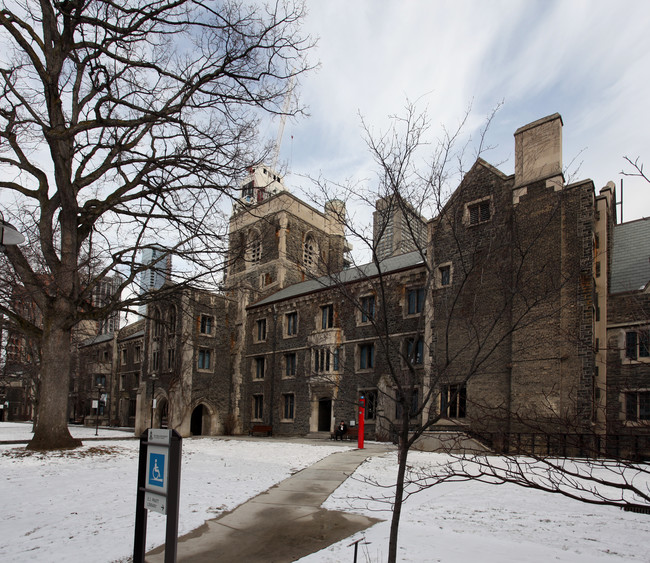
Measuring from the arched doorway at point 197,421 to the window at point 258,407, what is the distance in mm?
3720

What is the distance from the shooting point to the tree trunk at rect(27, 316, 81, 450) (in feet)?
51.3

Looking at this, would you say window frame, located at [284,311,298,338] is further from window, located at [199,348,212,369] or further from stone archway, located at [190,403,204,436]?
stone archway, located at [190,403,204,436]

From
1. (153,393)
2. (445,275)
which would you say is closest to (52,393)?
(445,275)

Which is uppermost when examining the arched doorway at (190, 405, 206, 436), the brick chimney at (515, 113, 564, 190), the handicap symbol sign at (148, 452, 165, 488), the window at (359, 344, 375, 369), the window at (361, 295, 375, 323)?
the brick chimney at (515, 113, 564, 190)

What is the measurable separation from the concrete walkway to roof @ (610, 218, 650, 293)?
55.7ft

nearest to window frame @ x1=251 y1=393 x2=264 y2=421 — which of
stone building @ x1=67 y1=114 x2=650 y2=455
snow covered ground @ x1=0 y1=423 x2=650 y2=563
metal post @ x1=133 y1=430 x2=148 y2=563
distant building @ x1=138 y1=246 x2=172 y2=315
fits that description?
stone building @ x1=67 y1=114 x2=650 y2=455

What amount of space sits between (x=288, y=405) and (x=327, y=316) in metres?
6.36

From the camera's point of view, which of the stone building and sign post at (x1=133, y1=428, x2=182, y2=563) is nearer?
sign post at (x1=133, y1=428, x2=182, y2=563)

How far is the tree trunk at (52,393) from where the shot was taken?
51.3 feet

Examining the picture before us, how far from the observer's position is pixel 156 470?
4637 mm

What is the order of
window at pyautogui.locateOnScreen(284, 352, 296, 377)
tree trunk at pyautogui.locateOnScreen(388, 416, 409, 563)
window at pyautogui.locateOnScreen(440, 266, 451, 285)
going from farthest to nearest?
window at pyautogui.locateOnScreen(284, 352, 296, 377) < window at pyautogui.locateOnScreen(440, 266, 451, 285) < tree trunk at pyautogui.locateOnScreen(388, 416, 409, 563)

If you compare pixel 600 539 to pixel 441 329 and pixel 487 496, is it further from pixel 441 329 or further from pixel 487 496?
pixel 441 329

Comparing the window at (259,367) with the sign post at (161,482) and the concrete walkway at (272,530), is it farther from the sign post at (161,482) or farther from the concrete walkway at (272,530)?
the sign post at (161,482)

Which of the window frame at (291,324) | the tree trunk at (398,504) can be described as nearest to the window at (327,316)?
the window frame at (291,324)
